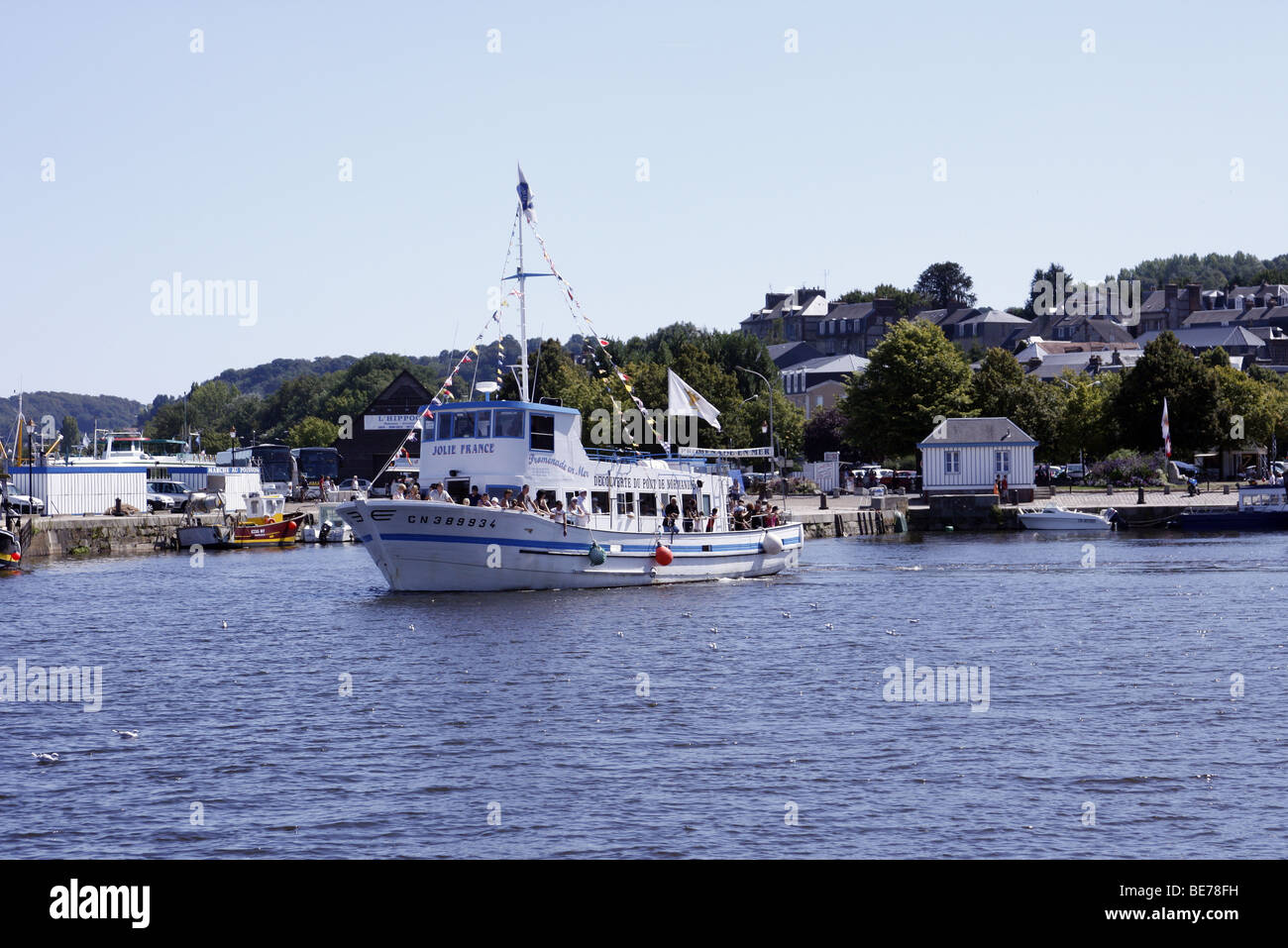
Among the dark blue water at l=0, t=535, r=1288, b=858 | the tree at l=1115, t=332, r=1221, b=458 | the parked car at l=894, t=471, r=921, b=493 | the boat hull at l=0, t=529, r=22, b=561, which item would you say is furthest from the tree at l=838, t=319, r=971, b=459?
the boat hull at l=0, t=529, r=22, b=561

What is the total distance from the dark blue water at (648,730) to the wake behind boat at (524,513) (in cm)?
135

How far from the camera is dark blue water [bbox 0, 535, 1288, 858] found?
1619 centimetres

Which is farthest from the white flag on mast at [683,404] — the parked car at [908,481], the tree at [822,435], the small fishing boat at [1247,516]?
the tree at [822,435]

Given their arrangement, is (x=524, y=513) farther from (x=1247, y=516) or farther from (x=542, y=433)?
(x=1247, y=516)

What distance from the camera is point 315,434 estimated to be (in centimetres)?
18812

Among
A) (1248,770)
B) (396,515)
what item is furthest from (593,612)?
(1248,770)

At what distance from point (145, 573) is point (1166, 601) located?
40166 mm

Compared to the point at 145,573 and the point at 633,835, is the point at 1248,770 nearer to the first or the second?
the point at 633,835

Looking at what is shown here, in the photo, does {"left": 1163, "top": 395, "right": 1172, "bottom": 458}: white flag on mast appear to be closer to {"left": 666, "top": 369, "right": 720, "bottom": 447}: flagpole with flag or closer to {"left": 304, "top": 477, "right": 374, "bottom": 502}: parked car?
{"left": 304, "top": 477, "right": 374, "bottom": 502}: parked car

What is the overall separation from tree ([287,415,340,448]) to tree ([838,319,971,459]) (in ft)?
312

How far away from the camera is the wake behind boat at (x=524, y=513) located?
40812 mm

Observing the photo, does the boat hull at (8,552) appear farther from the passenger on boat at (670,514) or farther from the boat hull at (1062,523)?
the boat hull at (1062,523)

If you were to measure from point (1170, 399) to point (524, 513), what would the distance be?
75.9 metres

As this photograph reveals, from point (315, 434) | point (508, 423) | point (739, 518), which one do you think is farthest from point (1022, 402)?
point (315, 434)
